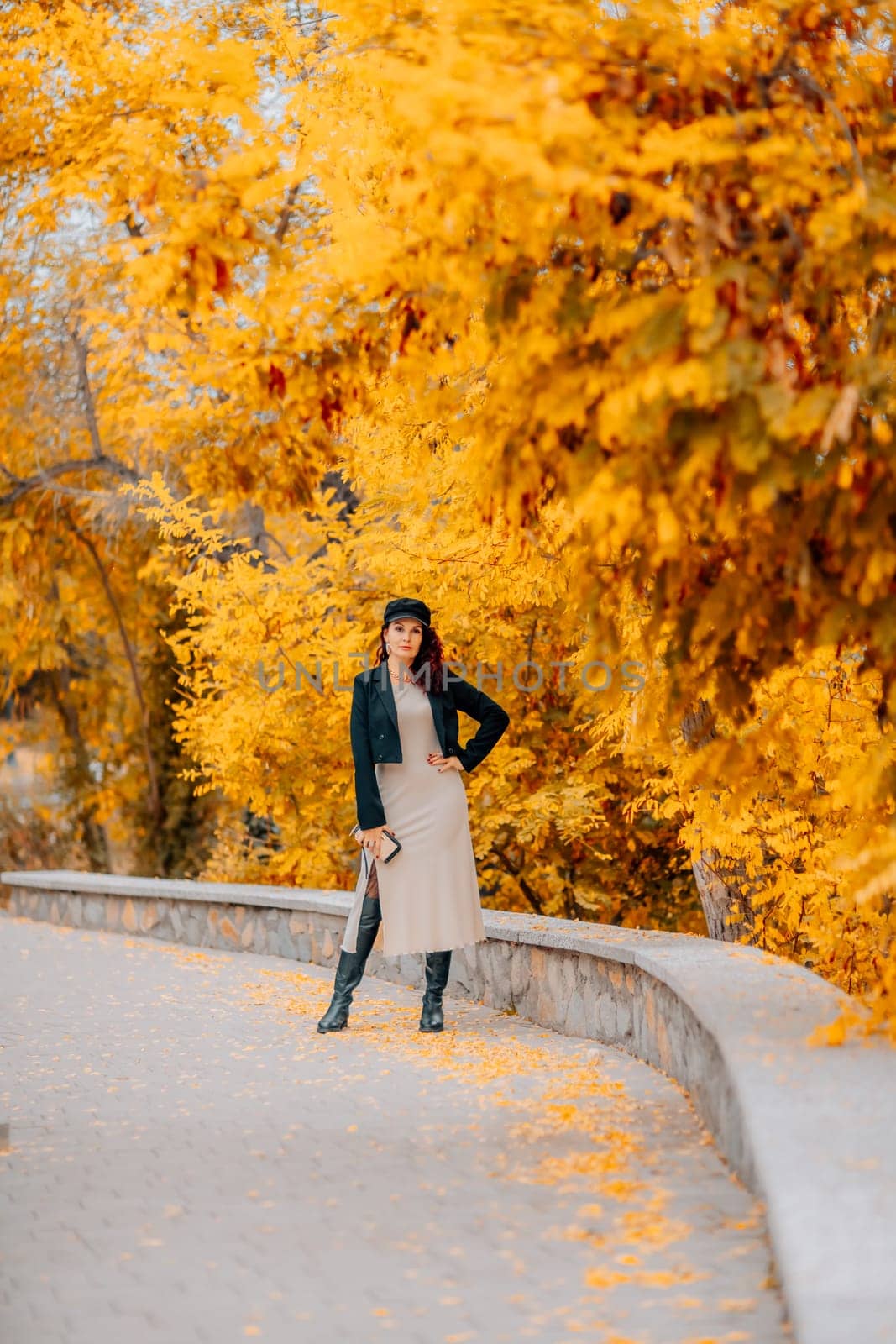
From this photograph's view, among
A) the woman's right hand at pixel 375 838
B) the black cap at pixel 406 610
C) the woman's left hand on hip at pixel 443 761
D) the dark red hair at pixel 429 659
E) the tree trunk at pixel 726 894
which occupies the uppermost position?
the black cap at pixel 406 610

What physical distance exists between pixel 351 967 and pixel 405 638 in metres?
1.44

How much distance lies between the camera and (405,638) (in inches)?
265

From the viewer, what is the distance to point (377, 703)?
6.71 metres

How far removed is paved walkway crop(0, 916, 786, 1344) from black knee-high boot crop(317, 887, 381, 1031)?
0.36 feet

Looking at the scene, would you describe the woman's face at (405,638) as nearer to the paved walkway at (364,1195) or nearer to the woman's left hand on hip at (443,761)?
the woman's left hand on hip at (443,761)

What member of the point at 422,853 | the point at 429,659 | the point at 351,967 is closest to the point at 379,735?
the point at 429,659

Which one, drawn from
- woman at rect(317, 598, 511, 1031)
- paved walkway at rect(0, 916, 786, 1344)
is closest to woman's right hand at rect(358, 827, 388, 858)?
woman at rect(317, 598, 511, 1031)

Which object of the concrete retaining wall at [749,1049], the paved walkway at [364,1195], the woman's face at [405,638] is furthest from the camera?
the woman's face at [405,638]

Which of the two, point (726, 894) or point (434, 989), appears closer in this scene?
point (434, 989)

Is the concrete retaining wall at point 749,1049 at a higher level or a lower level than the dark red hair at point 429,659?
lower

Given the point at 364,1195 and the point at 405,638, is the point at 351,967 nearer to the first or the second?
the point at 405,638

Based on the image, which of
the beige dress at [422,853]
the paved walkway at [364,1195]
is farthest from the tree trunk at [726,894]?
the beige dress at [422,853]

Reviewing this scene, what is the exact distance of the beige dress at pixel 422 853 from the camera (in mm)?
6645

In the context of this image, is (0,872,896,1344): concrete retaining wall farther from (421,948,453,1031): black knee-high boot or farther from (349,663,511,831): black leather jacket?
(349,663,511,831): black leather jacket
